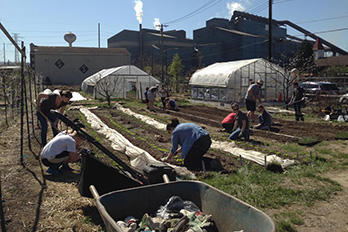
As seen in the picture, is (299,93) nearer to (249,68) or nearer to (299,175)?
(299,175)

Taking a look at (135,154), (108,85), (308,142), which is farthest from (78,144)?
(108,85)

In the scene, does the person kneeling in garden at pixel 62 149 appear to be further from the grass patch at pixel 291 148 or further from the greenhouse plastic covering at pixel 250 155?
the grass patch at pixel 291 148

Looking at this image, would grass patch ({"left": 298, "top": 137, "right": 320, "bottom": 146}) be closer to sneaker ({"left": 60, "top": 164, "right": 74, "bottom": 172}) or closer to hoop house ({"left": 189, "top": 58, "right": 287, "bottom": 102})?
sneaker ({"left": 60, "top": 164, "right": 74, "bottom": 172})

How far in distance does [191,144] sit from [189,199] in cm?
257

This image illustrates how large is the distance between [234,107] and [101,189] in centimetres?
520

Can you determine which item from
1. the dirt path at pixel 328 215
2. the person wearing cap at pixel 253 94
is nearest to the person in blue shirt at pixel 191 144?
the dirt path at pixel 328 215

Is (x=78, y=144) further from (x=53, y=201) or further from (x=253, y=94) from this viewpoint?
(x=253, y=94)

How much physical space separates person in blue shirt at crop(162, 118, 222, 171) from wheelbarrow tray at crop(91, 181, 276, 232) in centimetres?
238

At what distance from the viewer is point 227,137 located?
9.46 meters

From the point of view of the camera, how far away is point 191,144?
6.05m

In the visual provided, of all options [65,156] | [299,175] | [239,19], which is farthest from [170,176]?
[239,19]

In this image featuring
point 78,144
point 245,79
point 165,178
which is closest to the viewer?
point 165,178

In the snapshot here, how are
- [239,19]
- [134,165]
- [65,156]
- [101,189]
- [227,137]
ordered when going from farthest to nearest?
[239,19], [227,137], [134,165], [65,156], [101,189]

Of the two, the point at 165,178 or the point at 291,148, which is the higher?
the point at 165,178
